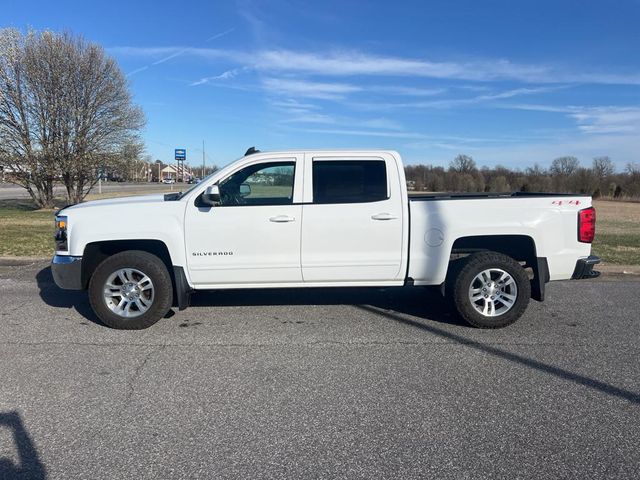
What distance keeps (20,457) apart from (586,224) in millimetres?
5640

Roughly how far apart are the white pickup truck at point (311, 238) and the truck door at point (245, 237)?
1 cm

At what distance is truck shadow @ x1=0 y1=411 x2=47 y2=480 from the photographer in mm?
2834

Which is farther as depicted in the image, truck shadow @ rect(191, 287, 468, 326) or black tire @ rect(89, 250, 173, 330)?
truck shadow @ rect(191, 287, 468, 326)

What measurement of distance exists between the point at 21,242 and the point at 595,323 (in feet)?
38.5

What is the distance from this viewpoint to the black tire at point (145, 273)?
5.49m

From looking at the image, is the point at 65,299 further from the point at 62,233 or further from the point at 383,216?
the point at 383,216

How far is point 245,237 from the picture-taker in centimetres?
553

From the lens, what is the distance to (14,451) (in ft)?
10.1

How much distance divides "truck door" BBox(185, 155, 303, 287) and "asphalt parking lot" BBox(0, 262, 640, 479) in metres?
0.63

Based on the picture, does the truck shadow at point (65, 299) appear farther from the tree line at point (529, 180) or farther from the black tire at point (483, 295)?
the tree line at point (529, 180)

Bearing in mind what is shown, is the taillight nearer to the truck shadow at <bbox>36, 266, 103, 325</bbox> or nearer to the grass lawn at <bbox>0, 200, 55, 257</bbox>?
the truck shadow at <bbox>36, 266, 103, 325</bbox>

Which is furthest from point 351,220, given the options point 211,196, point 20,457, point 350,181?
point 20,457

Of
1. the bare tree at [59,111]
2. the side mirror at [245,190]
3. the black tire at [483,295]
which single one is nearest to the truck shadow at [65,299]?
the side mirror at [245,190]

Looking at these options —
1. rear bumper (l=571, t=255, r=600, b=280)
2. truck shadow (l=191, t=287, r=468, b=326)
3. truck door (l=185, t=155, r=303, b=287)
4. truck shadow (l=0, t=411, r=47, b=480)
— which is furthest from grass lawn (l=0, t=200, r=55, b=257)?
rear bumper (l=571, t=255, r=600, b=280)
